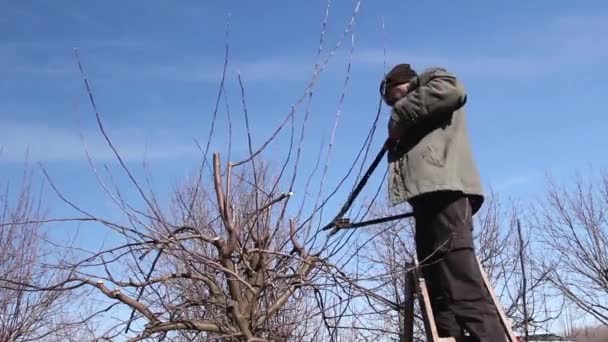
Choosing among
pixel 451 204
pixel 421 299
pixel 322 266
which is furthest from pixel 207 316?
pixel 451 204

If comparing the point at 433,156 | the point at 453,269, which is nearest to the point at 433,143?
the point at 433,156

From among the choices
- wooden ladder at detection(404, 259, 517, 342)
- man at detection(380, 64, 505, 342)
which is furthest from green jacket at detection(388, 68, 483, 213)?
wooden ladder at detection(404, 259, 517, 342)

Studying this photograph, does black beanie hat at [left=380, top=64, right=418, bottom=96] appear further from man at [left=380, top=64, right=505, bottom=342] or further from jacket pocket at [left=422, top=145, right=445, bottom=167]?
jacket pocket at [left=422, top=145, right=445, bottom=167]

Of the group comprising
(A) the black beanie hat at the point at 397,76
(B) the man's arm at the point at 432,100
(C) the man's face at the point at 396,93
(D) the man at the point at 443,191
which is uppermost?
(A) the black beanie hat at the point at 397,76

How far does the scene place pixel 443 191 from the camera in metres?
2.88

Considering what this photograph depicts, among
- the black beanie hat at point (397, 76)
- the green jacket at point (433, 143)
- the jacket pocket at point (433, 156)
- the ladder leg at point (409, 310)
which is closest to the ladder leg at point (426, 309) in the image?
the ladder leg at point (409, 310)

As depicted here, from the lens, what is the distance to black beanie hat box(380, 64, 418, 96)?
322cm

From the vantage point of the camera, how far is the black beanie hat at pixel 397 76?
3217 millimetres

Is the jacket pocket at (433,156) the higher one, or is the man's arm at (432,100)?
the man's arm at (432,100)

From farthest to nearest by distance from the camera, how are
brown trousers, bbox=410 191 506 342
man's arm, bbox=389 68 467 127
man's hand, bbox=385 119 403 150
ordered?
1. man's hand, bbox=385 119 403 150
2. man's arm, bbox=389 68 467 127
3. brown trousers, bbox=410 191 506 342

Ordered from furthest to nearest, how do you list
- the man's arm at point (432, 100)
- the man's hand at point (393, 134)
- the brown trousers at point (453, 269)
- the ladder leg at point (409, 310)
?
1. the ladder leg at point (409, 310)
2. the man's hand at point (393, 134)
3. the man's arm at point (432, 100)
4. the brown trousers at point (453, 269)

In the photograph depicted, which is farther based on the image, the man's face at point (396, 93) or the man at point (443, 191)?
the man's face at point (396, 93)

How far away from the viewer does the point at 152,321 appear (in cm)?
318

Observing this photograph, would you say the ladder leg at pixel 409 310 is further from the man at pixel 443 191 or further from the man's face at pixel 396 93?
the man's face at pixel 396 93
